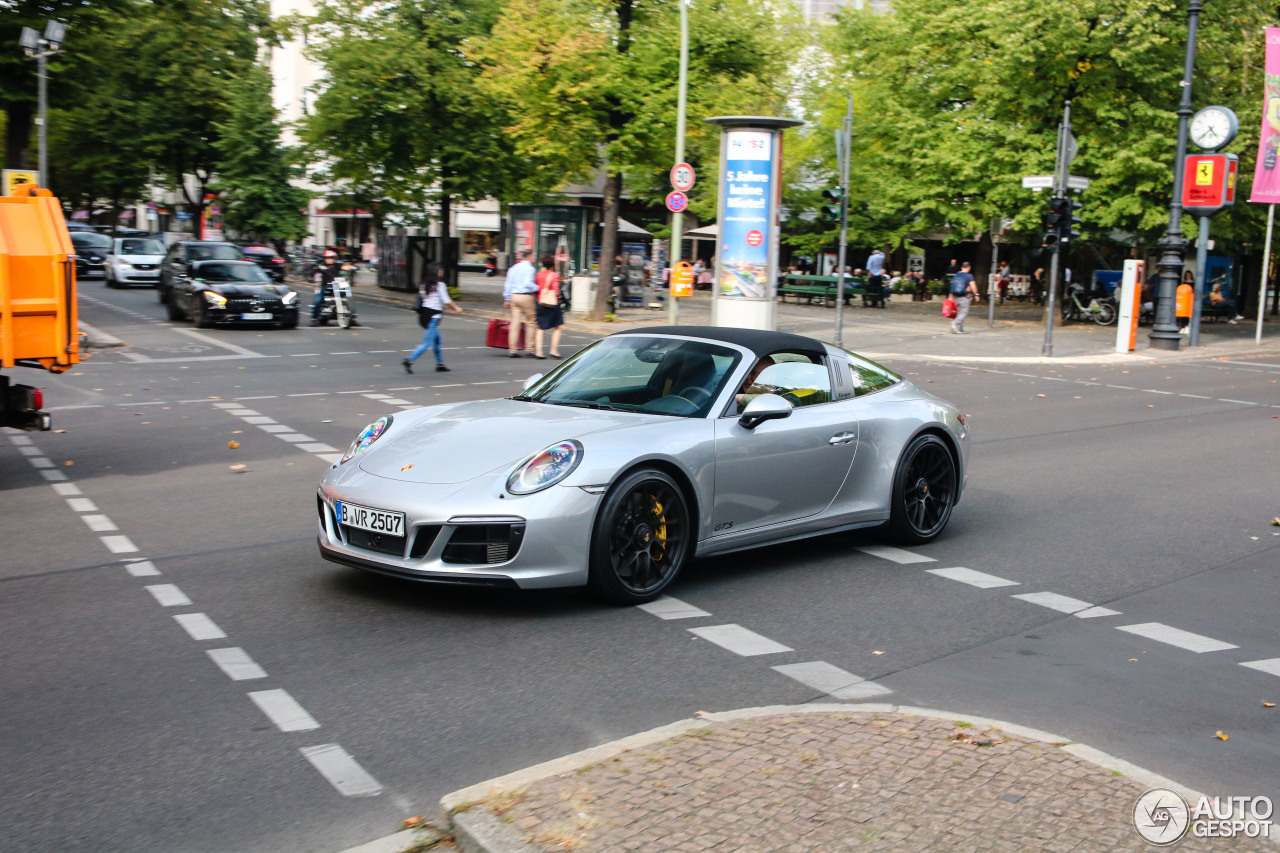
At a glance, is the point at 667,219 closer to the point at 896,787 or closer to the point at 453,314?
the point at 453,314

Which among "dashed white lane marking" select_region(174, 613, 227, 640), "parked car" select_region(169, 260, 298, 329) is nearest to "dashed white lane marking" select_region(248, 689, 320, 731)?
"dashed white lane marking" select_region(174, 613, 227, 640)

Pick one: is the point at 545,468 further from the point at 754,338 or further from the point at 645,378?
the point at 754,338

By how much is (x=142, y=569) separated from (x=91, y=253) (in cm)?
4682

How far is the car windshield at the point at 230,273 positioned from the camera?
27.0m

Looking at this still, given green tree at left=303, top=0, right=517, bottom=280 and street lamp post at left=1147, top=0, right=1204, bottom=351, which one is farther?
green tree at left=303, top=0, right=517, bottom=280

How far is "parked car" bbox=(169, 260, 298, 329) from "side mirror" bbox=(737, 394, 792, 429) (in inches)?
837

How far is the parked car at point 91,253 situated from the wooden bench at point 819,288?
2667 cm

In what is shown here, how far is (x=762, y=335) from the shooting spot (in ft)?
24.4

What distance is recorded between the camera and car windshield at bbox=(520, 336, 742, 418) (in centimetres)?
692

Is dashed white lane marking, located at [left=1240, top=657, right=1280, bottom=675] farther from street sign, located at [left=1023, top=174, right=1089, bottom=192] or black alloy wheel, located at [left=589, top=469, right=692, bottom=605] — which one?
street sign, located at [left=1023, top=174, right=1089, bottom=192]

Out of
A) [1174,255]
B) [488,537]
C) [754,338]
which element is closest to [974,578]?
[754,338]

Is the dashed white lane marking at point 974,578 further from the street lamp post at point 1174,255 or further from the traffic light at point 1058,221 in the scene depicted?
the street lamp post at point 1174,255

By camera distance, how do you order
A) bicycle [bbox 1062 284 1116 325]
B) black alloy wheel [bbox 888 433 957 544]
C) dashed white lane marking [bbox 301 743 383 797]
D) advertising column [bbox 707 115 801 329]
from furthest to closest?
bicycle [bbox 1062 284 1116 325], advertising column [bbox 707 115 801 329], black alloy wheel [bbox 888 433 957 544], dashed white lane marking [bbox 301 743 383 797]

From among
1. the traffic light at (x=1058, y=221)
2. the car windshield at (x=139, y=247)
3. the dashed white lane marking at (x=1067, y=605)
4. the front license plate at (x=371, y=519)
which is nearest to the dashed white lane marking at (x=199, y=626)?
the front license plate at (x=371, y=519)
